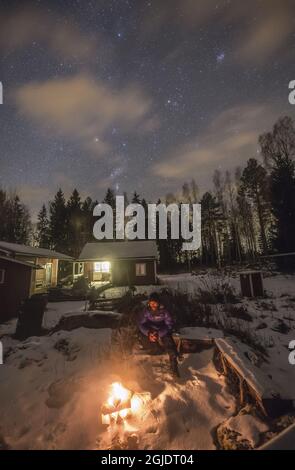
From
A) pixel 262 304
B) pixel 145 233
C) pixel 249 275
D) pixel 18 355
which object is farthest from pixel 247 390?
pixel 145 233

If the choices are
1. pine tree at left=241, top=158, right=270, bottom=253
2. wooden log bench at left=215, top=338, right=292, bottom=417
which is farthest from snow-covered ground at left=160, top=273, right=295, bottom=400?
pine tree at left=241, top=158, right=270, bottom=253

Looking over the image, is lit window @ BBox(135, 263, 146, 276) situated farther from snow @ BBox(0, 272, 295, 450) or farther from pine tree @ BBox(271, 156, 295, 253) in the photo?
snow @ BBox(0, 272, 295, 450)

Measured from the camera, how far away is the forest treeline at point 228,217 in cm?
2467

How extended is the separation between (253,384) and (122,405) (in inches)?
90.0

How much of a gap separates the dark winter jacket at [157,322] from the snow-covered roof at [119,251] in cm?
1820

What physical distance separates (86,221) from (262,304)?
1611 inches

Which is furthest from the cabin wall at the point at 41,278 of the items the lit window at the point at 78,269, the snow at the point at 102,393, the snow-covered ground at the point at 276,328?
the snow-covered ground at the point at 276,328

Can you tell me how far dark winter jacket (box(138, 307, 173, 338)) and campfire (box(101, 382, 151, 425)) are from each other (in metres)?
1.35

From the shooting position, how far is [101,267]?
84.0 feet

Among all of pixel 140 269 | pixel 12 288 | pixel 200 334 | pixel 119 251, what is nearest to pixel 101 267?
pixel 119 251

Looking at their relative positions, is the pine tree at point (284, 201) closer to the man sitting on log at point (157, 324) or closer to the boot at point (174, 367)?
the man sitting on log at point (157, 324)

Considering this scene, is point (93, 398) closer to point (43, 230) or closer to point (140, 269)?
point (140, 269)

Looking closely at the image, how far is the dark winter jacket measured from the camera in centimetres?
521
